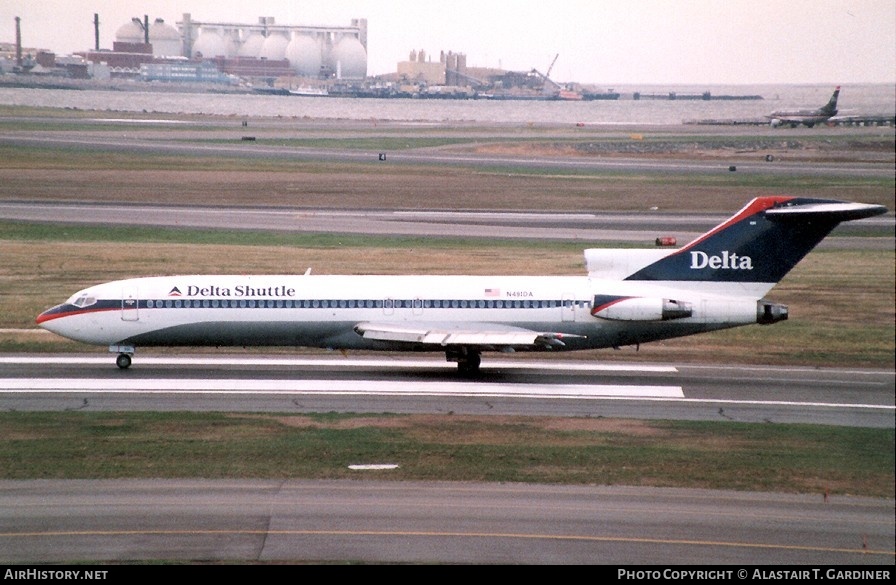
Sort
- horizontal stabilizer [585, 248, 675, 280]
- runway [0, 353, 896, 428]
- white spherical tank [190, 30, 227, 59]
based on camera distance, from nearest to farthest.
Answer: runway [0, 353, 896, 428] < horizontal stabilizer [585, 248, 675, 280] < white spherical tank [190, 30, 227, 59]

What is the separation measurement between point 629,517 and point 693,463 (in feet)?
12.7

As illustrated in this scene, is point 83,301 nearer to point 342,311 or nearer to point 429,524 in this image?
point 342,311

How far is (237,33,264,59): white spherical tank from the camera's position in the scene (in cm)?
7200

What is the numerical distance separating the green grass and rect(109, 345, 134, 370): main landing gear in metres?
Result: 7.06

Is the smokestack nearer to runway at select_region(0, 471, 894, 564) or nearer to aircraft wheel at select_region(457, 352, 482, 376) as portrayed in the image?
runway at select_region(0, 471, 894, 564)

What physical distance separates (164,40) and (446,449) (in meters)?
30.3

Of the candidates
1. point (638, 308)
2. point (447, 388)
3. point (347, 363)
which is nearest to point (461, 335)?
point (447, 388)

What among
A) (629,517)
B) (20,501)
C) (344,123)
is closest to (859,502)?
(629,517)

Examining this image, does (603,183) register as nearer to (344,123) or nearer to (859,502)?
(344,123)

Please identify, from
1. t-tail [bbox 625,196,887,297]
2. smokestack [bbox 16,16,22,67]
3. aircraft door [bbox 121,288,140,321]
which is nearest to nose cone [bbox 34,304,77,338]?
aircraft door [bbox 121,288,140,321]

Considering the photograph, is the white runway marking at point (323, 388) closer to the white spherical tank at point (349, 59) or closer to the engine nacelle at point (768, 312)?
the engine nacelle at point (768, 312)

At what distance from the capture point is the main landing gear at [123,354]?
35.1 meters

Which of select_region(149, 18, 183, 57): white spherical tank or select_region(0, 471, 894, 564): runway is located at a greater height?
select_region(149, 18, 183, 57): white spherical tank

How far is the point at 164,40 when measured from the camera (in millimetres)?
46438
